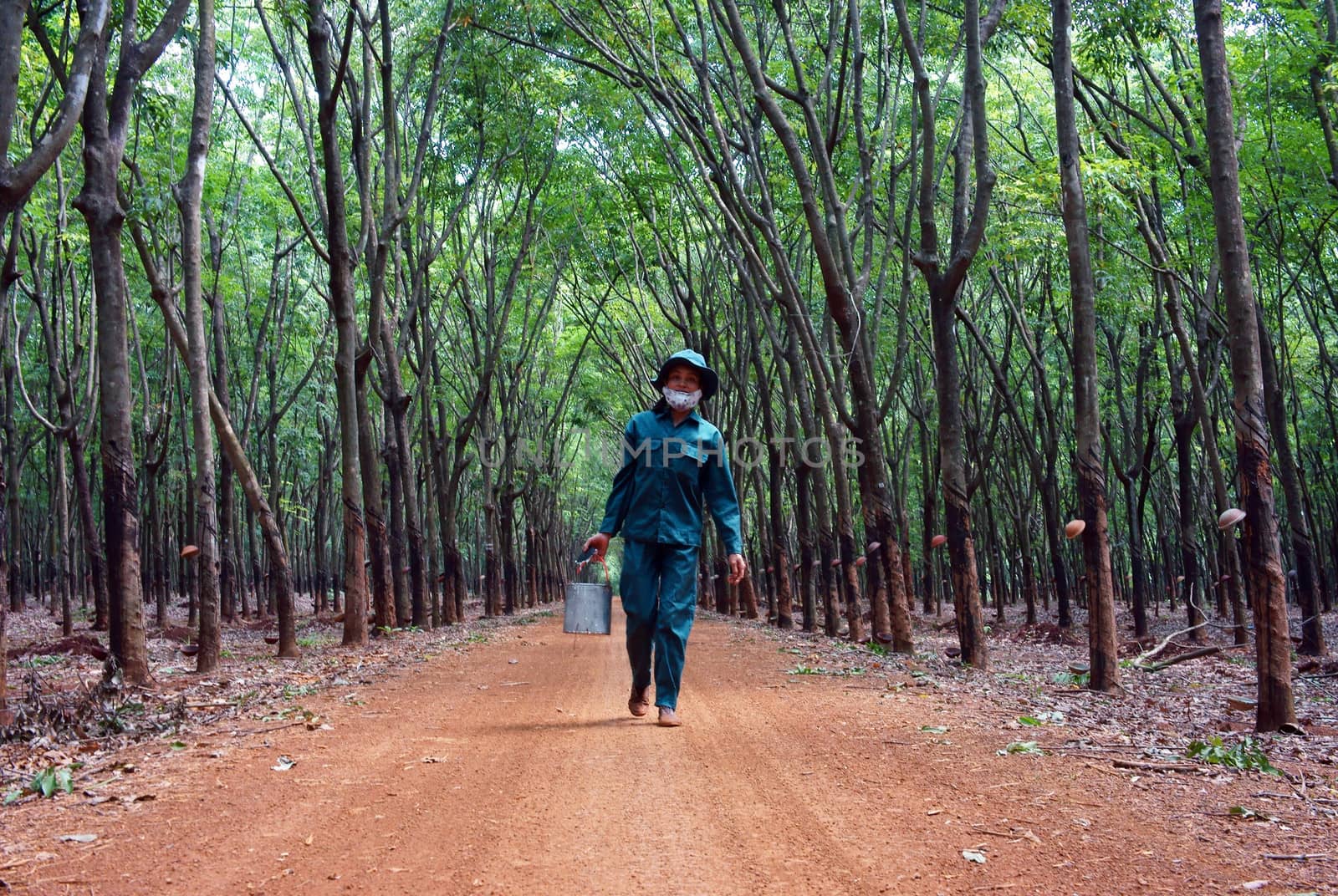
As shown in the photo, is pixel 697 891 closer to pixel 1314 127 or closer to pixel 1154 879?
pixel 1154 879

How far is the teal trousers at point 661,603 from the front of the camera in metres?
6.17

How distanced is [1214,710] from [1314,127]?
29.8ft

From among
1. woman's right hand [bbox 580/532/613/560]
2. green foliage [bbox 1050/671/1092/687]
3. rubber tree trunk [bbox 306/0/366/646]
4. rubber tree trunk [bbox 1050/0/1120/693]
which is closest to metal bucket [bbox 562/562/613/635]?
woman's right hand [bbox 580/532/613/560]

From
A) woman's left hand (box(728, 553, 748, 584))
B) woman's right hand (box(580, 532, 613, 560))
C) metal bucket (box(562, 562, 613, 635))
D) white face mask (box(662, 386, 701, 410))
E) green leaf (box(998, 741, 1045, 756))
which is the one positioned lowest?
green leaf (box(998, 741, 1045, 756))

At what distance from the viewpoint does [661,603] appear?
6.20 metres

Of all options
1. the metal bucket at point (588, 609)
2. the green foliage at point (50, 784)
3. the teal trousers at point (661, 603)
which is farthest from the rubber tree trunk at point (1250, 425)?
the green foliage at point (50, 784)

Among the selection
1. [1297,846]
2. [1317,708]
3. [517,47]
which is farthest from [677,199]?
[1297,846]

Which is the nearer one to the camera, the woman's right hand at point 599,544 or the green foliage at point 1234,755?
the green foliage at point 1234,755

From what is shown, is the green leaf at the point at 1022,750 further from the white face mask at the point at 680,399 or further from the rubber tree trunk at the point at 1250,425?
the white face mask at the point at 680,399

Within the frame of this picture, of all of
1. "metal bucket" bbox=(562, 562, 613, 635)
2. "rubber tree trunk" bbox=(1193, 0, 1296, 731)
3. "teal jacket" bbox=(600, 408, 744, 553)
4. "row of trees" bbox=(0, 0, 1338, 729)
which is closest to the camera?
"rubber tree trunk" bbox=(1193, 0, 1296, 731)

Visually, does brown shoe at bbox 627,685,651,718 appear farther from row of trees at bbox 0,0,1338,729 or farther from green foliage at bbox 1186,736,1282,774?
row of trees at bbox 0,0,1338,729

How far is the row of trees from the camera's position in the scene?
8.51 meters

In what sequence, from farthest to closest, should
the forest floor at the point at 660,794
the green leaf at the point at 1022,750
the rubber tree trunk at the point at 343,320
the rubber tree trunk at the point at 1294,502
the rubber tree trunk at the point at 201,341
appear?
the rubber tree trunk at the point at 343,320, the rubber tree trunk at the point at 1294,502, the rubber tree trunk at the point at 201,341, the green leaf at the point at 1022,750, the forest floor at the point at 660,794

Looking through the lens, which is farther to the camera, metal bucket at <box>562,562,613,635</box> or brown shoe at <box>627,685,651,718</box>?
metal bucket at <box>562,562,613,635</box>
